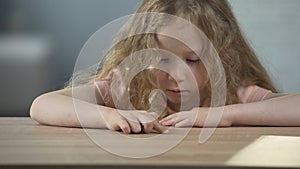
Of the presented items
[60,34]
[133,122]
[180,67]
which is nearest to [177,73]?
[180,67]

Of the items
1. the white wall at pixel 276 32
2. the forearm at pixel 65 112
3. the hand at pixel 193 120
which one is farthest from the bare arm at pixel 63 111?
the white wall at pixel 276 32

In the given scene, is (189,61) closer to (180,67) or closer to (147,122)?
(180,67)

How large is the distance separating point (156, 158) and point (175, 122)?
36cm

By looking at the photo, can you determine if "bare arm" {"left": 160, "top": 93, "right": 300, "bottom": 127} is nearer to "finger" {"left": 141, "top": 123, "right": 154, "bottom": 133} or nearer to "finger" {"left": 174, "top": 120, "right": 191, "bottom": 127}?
"finger" {"left": 174, "top": 120, "right": 191, "bottom": 127}

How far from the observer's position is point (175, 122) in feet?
2.88

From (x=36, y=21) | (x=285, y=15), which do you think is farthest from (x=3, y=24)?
(x=285, y=15)

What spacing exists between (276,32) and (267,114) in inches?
58.8

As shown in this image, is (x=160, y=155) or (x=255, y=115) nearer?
(x=160, y=155)

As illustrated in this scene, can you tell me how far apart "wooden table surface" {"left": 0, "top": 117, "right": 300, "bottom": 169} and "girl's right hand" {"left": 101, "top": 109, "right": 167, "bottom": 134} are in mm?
26

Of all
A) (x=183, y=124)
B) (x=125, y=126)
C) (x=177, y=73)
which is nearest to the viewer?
(x=125, y=126)

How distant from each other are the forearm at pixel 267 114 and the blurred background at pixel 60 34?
1361mm

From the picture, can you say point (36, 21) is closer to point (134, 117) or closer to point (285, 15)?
point (285, 15)

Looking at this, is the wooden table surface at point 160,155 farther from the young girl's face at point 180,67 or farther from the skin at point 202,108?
the young girl's face at point 180,67

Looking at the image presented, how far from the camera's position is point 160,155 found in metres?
0.54
